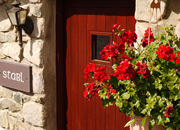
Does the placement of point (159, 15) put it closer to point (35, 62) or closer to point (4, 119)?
point (35, 62)

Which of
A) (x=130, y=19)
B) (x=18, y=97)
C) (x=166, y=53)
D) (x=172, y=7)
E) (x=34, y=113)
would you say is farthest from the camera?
(x=18, y=97)

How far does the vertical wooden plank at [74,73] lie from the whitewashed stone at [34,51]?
37cm

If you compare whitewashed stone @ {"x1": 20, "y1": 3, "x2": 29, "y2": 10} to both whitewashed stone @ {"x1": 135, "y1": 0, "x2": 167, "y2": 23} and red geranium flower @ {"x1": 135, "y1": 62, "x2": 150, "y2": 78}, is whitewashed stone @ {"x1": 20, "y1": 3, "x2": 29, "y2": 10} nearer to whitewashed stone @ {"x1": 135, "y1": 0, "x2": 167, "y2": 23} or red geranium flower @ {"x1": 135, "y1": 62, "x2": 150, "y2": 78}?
whitewashed stone @ {"x1": 135, "y1": 0, "x2": 167, "y2": 23}

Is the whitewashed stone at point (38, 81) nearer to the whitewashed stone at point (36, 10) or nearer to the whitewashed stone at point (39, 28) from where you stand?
the whitewashed stone at point (39, 28)

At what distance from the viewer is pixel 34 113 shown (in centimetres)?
288

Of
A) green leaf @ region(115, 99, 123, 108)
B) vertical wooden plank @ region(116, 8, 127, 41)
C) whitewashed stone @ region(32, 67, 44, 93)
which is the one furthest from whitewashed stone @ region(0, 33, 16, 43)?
green leaf @ region(115, 99, 123, 108)

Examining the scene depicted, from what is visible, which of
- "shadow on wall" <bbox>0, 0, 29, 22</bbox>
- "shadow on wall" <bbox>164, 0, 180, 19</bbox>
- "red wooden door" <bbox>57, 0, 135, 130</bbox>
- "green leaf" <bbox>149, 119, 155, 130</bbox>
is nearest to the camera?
"green leaf" <bbox>149, 119, 155, 130</bbox>

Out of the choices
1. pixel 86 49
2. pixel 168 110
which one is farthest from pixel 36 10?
pixel 168 110

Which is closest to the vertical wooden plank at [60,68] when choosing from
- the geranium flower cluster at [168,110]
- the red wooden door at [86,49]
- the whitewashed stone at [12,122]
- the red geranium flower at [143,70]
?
the red wooden door at [86,49]

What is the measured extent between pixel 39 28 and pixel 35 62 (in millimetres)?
388

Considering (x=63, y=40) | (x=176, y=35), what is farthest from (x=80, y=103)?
(x=176, y=35)

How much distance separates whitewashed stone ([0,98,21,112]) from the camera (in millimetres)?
3060

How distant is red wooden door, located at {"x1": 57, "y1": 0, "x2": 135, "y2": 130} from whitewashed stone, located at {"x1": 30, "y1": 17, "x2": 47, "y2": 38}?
12.7 inches

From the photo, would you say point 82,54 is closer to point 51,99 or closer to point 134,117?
point 51,99
